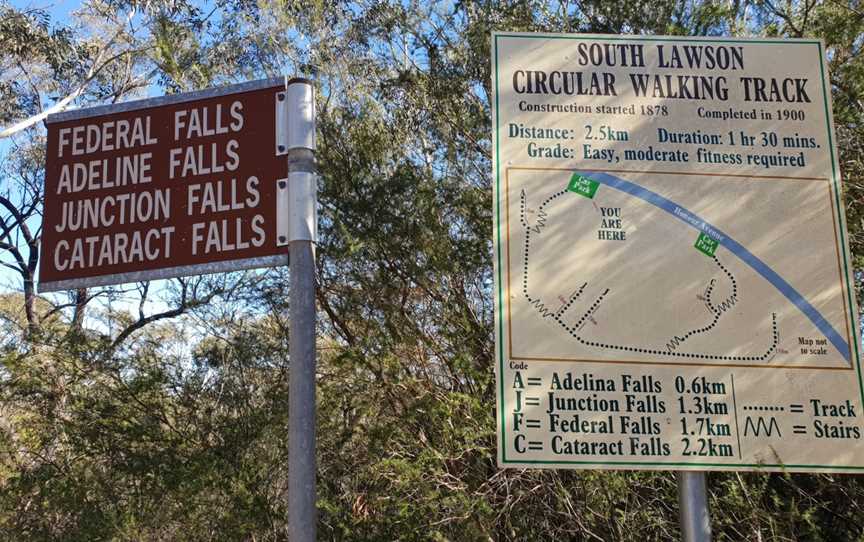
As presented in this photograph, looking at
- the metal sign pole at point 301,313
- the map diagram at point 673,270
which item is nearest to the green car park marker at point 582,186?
the map diagram at point 673,270

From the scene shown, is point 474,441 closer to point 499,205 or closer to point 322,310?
point 322,310

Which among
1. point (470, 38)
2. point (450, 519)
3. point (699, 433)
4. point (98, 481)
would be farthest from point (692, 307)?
point (98, 481)

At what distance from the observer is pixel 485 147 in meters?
7.96

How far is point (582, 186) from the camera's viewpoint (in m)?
4.31

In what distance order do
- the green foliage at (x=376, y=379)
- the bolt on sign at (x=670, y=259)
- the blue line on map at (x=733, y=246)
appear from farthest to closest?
the green foliage at (x=376, y=379) < the blue line on map at (x=733, y=246) < the bolt on sign at (x=670, y=259)

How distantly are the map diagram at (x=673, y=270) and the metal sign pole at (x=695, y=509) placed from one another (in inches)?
22.0

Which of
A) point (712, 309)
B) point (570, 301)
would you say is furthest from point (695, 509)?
point (570, 301)

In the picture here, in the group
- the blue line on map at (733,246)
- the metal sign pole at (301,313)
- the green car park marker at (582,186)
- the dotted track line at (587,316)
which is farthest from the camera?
the green car park marker at (582,186)

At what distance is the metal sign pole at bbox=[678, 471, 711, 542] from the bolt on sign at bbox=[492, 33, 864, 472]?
19 cm

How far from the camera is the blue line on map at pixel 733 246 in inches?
164

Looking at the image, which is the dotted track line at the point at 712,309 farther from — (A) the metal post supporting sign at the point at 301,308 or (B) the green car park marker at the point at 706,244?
(A) the metal post supporting sign at the point at 301,308

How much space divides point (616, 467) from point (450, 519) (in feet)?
7.64

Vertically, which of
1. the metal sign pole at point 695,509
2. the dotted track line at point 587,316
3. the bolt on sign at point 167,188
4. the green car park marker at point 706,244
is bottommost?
the metal sign pole at point 695,509

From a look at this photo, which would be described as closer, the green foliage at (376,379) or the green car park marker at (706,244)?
the green car park marker at (706,244)
